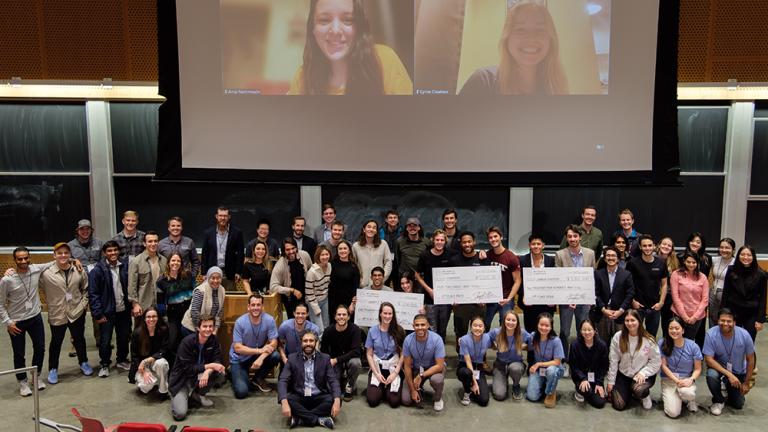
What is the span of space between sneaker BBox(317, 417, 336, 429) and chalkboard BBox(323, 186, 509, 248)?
3.63 m

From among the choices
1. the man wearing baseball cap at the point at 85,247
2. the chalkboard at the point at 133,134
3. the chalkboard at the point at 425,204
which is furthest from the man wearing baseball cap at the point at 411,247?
the chalkboard at the point at 133,134

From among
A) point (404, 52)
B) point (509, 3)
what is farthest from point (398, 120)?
point (509, 3)

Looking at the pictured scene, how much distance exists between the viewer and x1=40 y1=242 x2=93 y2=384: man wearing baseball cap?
6.26 meters

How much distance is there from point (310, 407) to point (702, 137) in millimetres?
6684

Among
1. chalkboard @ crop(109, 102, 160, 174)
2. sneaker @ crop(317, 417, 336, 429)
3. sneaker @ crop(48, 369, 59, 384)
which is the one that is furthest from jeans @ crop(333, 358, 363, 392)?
chalkboard @ crop(109, 102, 160, 174)

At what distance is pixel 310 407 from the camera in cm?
559

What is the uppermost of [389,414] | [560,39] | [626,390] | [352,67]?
[560,39]

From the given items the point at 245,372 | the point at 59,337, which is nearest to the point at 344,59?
the point at 245,372

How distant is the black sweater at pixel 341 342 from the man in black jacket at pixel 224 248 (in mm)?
1482

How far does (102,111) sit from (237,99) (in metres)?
2.43

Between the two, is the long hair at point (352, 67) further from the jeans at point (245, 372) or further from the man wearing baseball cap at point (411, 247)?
the jeans at point (245, 372)

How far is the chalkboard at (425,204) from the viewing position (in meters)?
8.72

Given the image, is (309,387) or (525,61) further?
(525,61)

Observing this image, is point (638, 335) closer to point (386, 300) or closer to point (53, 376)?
point (386, 300)
